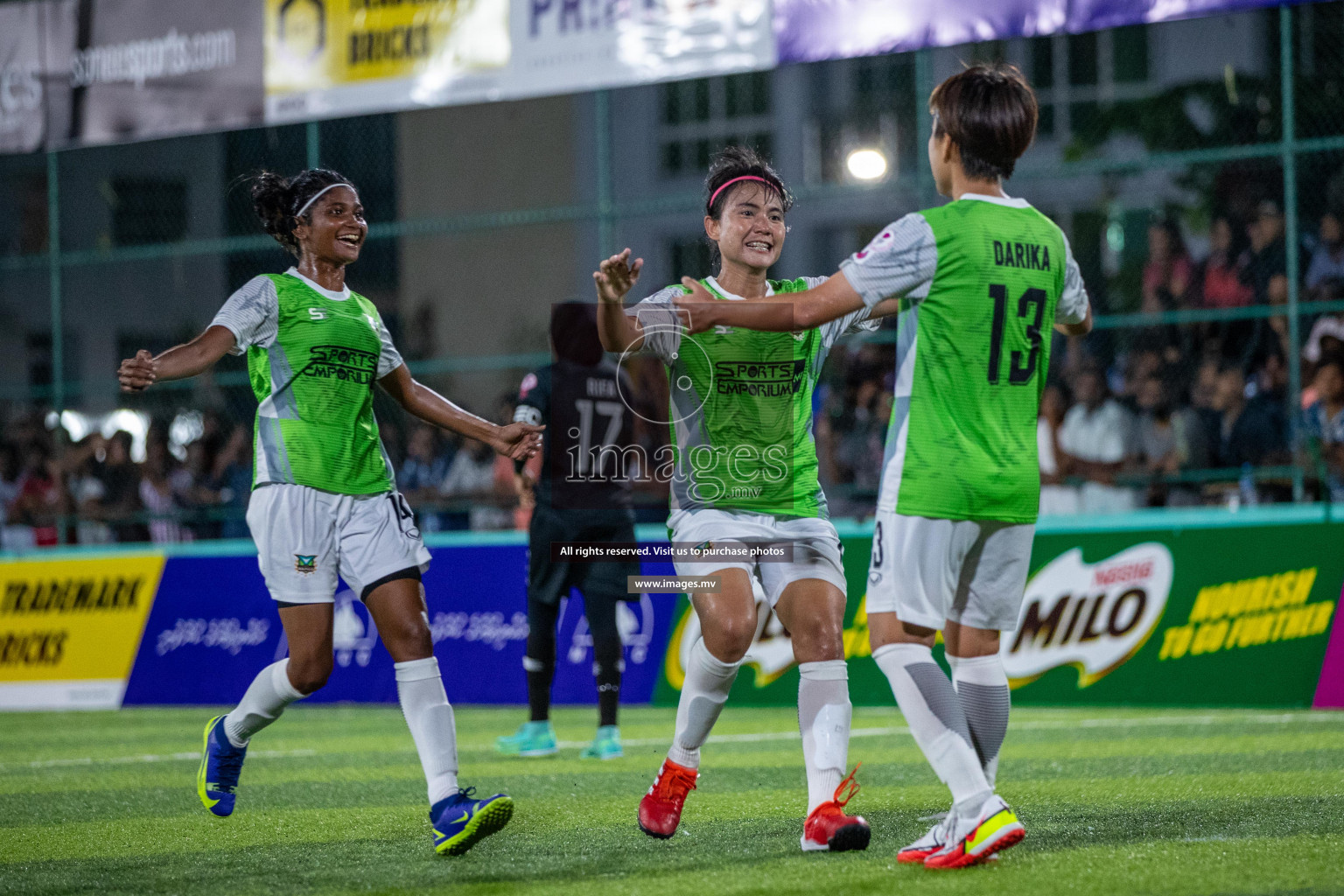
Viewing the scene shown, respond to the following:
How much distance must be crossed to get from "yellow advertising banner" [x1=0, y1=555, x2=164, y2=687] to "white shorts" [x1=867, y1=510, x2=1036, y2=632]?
28.2ft

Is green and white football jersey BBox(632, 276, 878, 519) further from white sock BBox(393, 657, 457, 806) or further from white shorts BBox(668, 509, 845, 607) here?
white sock BBox(393, 657, 457, 806)

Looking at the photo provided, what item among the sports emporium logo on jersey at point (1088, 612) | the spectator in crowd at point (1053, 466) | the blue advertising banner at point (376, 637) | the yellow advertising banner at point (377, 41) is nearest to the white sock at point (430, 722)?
the sports emporium logo on jersey at point (1088, 612)

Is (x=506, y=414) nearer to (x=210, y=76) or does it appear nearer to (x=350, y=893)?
(x=210, y=76)

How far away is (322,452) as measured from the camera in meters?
5.03

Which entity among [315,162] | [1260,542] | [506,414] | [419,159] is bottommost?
[1260,542]

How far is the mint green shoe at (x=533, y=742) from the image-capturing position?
7.65 metres

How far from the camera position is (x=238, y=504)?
12.8 meters

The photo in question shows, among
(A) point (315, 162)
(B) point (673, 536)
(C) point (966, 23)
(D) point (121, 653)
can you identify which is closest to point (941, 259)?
(B) point (673, 536)

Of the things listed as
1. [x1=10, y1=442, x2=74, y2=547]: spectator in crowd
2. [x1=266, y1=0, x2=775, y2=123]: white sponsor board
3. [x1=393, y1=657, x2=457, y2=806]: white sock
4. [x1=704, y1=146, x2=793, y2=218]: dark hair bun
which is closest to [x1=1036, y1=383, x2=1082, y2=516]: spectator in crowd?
[x1=266, y1=0, x2=775, y2=123]: white sponsor board

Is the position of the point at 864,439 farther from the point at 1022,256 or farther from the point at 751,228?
the point at 1022,256

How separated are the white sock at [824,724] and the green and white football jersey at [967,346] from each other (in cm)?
70

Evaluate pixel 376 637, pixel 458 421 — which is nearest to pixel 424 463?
pixel 376 637

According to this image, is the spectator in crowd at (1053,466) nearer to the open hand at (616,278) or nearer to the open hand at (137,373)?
the open hand at (616,278)

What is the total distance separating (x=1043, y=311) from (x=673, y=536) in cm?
142
